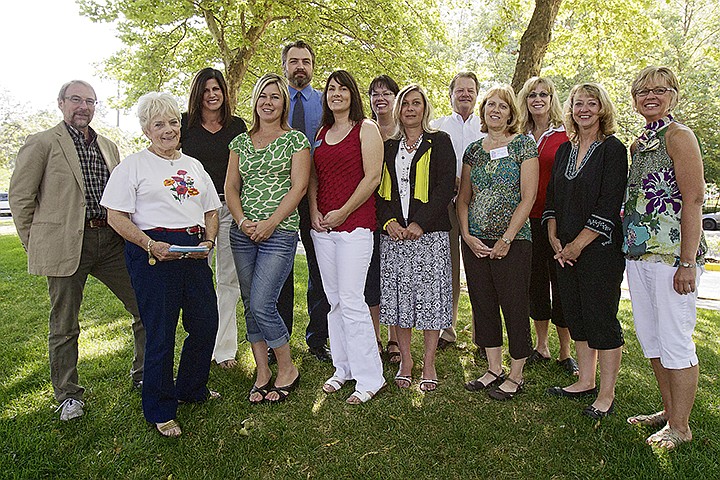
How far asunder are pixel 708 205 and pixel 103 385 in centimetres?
3392

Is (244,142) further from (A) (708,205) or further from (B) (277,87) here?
(A) (708,205)

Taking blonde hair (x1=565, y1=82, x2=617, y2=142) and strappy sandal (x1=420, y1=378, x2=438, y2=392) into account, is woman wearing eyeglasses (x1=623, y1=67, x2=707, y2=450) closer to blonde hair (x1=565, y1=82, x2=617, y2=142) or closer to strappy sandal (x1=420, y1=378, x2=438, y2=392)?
blonde hair (x1=565, y1=82, x2=617, y2=142)

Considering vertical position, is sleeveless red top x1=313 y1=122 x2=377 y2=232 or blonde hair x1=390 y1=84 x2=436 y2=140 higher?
blonde hair x1=390 y1=84 x2=436 y2=140

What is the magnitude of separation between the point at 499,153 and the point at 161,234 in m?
2.38

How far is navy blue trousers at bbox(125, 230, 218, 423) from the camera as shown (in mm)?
3145

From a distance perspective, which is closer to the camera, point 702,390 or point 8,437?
point 8,437

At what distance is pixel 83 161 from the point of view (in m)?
3.47

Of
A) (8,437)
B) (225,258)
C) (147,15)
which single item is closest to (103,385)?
(8,437)

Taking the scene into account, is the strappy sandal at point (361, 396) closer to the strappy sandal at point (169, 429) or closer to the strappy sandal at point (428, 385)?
the strappy sandal at point (428, 385)

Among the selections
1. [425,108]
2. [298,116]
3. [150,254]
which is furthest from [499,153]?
[150,254]

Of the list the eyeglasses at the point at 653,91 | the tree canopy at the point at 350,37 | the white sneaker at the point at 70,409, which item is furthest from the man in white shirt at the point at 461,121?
the tree canopy at the point at 350,37

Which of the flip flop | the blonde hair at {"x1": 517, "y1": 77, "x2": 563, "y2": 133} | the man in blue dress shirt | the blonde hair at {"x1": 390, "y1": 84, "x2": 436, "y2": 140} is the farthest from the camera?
the man in blue dress shirt

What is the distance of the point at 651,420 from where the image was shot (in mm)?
3309

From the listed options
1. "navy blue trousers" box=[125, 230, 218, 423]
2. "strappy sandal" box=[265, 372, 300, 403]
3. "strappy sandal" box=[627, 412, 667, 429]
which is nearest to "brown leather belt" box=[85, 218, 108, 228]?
"navy blue trousers" box=[125, 230, 218, 423]
